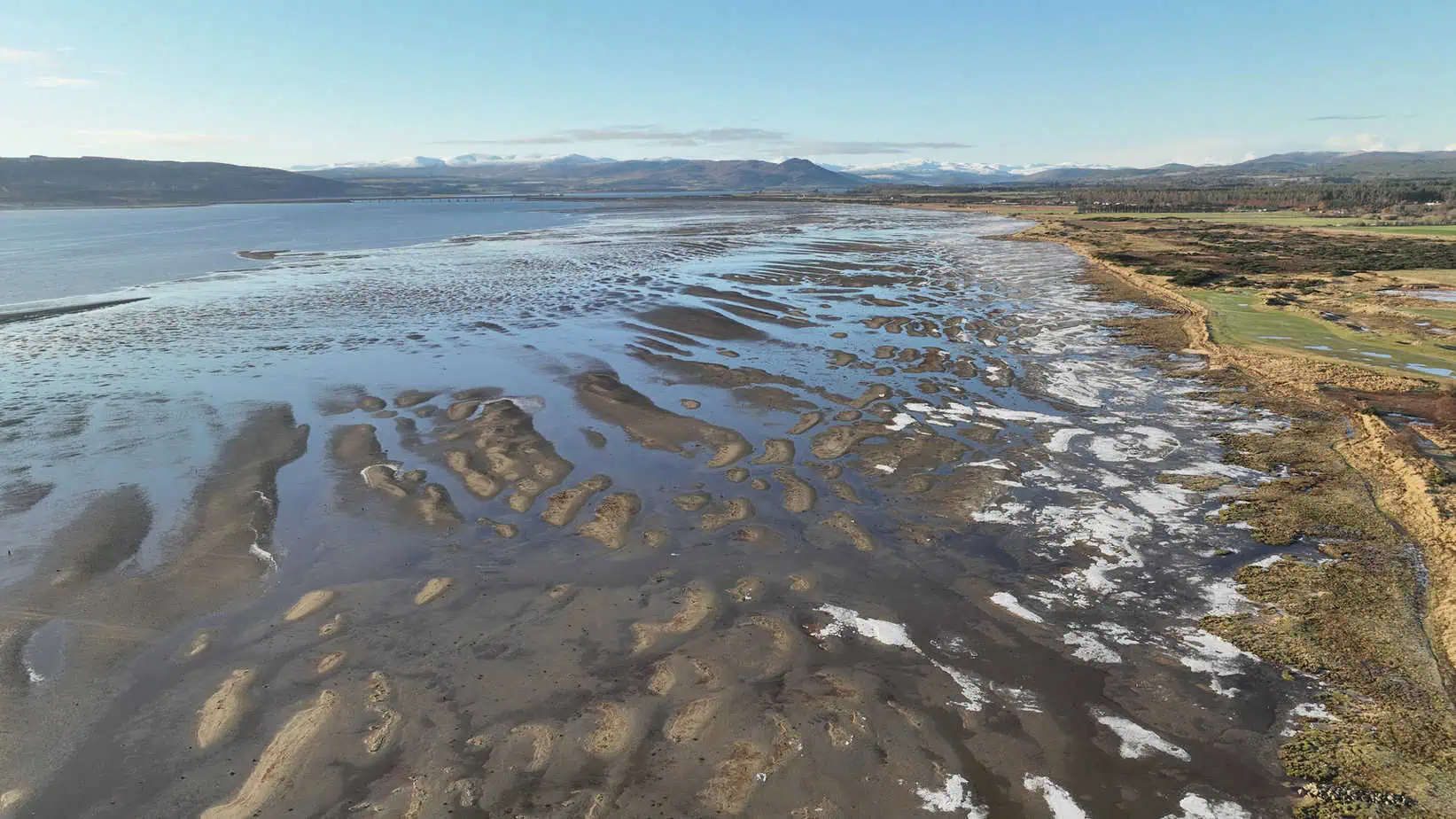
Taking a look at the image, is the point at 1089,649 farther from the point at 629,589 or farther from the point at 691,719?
the point at 629,589

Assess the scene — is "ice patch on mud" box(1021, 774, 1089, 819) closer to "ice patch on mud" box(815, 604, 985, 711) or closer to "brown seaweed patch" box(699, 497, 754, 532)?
"ice patch on mud" box(815, 604, 985, 711)

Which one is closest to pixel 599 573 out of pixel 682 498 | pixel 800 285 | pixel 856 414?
pixel 682 498

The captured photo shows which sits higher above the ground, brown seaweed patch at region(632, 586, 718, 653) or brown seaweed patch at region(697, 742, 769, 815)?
brown seaweed patch at region(632, 586, 718, 653)

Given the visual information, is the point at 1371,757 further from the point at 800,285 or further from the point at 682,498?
the point at 800,285

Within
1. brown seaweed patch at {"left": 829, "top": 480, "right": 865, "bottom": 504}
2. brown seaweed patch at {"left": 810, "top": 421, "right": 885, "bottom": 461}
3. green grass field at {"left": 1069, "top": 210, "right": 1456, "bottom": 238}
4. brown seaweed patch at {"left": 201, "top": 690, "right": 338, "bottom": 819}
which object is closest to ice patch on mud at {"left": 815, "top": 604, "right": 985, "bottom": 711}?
brown seaweed patch at {"left": 829, "top": 480, "right": 865, "bottom": 504}

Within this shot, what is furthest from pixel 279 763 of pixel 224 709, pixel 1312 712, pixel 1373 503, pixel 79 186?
pixel 79 186

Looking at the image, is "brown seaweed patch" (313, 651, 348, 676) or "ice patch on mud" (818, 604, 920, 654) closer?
"brown seaweed patch" (313, 651, 348, 676)
